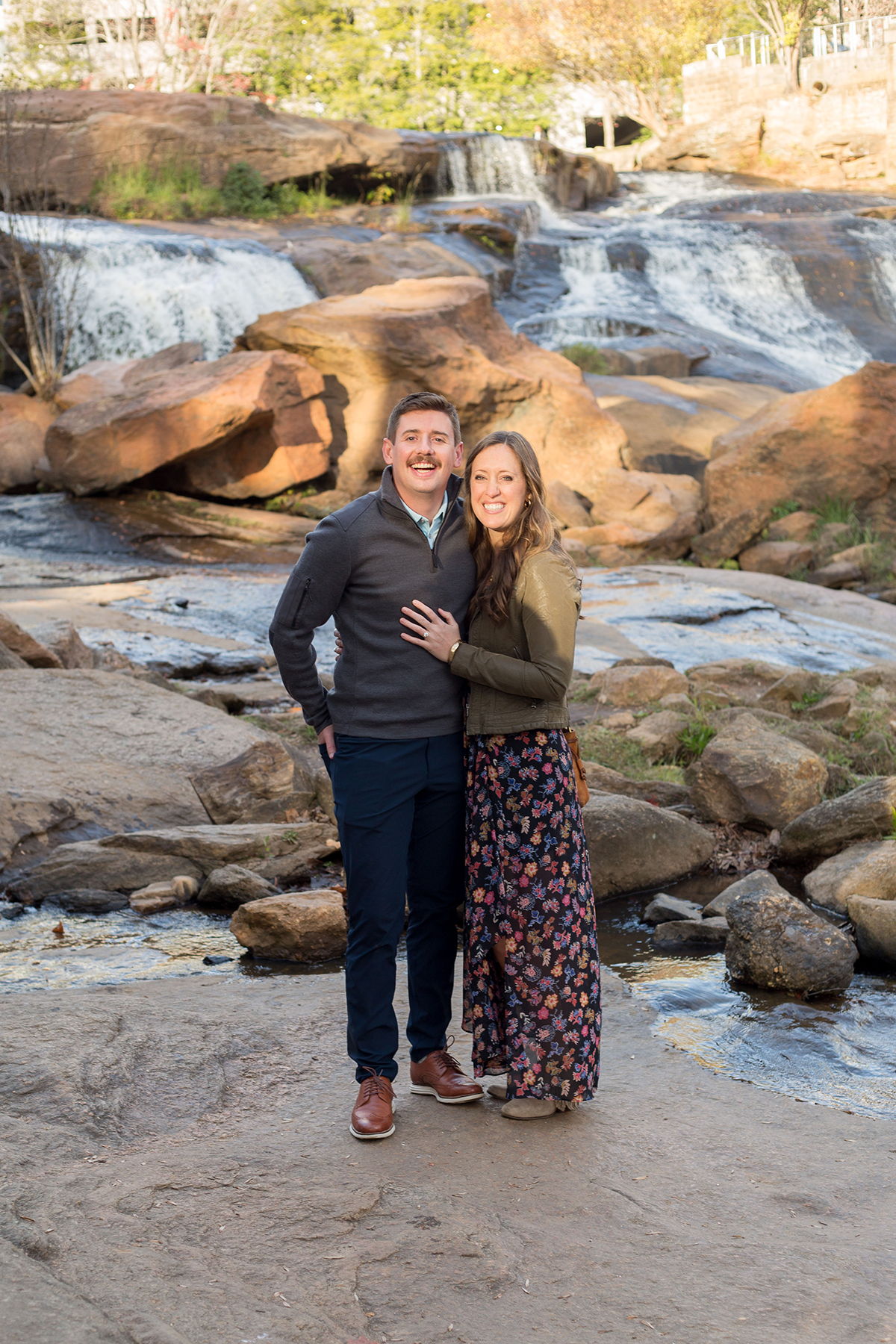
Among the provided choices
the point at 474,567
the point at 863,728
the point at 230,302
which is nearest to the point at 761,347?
the point at 230,302

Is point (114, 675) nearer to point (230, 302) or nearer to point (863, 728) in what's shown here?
point (863, 728)

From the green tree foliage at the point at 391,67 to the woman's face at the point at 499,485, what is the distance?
27.5 m

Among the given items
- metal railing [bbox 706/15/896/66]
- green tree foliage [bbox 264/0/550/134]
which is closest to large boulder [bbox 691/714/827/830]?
green tree foliage [bbox 264/0/550/134]

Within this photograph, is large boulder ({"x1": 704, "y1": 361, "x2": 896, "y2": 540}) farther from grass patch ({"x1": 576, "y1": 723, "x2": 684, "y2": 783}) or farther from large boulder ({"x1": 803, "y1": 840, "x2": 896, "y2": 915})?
large boulder ({"x1": 803, "y1": 840, "x2": 896, "y2": 915})

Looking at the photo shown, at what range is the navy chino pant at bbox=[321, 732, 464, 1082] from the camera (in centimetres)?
A: 283

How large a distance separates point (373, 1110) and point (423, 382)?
39.2ft

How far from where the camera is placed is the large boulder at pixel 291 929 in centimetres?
429

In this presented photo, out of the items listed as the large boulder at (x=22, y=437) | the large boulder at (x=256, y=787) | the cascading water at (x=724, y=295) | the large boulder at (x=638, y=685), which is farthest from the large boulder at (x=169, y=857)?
the cascading water at (x=724, y=295)

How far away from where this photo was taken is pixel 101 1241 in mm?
2135

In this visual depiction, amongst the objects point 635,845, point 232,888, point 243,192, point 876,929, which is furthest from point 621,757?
point 243,192

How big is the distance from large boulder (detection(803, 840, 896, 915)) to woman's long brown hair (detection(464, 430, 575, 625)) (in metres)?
2.61

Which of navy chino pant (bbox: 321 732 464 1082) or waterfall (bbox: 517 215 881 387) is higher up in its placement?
waterfall (bbox: 517 215 881 387)

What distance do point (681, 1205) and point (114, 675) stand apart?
4.60 metres

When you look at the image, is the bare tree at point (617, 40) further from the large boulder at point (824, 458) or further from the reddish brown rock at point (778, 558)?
the reddish brown rock at point (778, 558)
